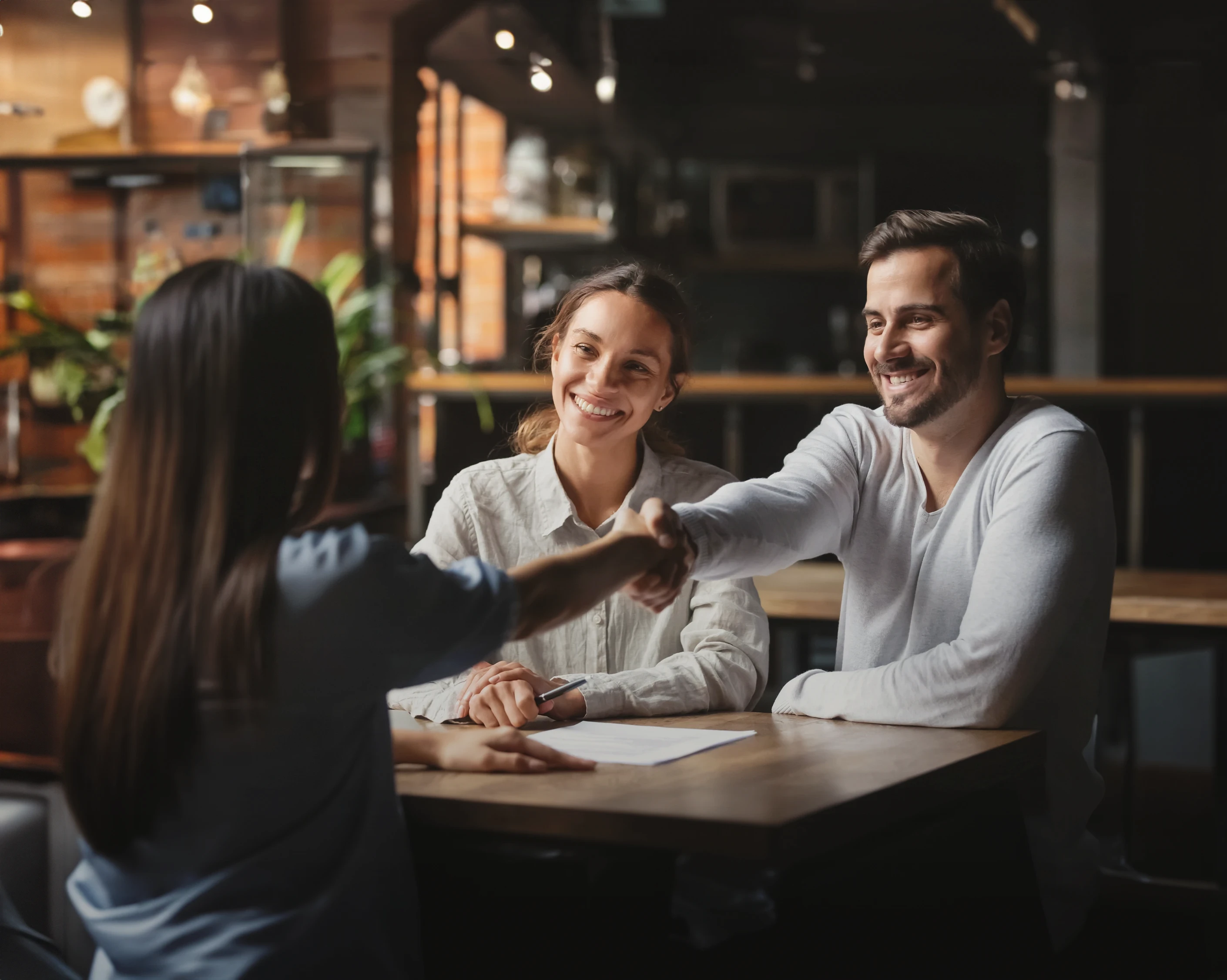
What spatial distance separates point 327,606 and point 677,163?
217 inches

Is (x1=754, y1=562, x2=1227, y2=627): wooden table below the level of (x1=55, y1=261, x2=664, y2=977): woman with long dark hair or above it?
below

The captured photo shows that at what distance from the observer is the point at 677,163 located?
6.27 m

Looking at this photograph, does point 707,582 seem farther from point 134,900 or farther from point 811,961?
point 134,900

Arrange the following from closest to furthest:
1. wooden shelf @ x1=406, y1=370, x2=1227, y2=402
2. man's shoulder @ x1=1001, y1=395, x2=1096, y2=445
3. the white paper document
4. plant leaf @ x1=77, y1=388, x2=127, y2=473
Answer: the white paper document
man's shoulder @ x1=1001, y1=395, x2=1096, y2=445
plant leaf @ x1=77, y1=388, x2=127, y2=473
wooden shelf @ x1=406, y1=370, x2=1227, y2=402

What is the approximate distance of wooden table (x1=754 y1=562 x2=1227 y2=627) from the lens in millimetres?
2367

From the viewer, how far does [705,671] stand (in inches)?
63.3

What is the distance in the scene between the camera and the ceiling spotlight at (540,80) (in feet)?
17.2

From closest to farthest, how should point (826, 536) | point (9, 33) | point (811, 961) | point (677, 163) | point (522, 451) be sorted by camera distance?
1. point (811, 961)
2. point (826, 536)
3. point (522, 451)
4. point (9, 33)
5. point (677, 163)

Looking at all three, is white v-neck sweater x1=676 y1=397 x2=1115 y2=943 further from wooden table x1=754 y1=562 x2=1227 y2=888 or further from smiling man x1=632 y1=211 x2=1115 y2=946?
wooden table x1=754 y1=562 x2=1227 y2=888

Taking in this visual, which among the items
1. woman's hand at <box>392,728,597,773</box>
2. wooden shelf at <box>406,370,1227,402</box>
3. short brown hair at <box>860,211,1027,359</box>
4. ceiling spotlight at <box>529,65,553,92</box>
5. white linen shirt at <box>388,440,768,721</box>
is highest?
ceiling spotlight at <box>529,65,553,92</box>

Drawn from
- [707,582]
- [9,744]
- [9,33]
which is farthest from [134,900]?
[9,33]

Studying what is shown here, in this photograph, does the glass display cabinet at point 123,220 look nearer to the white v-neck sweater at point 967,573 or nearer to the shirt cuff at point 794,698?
the white v-neck sweater at point 967,573

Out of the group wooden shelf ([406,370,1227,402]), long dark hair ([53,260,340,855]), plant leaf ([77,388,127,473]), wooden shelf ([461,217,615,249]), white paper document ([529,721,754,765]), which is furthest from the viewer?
wooden shelf ([461,217,615,249])

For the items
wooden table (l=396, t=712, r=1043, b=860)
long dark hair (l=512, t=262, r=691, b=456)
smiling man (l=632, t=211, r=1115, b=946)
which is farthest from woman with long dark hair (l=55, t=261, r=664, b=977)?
long dark hair (l=512, t=262, r=691, b=456)
